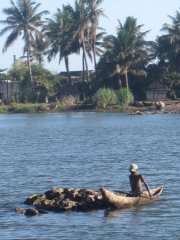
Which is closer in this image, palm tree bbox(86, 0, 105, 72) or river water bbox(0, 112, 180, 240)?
river water bbox(0, 112, 180, 240)

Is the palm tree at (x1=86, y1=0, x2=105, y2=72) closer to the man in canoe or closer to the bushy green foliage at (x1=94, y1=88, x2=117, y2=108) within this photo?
the bushy green foliage at (x1=94, y1=88, x2=117, y2=108)

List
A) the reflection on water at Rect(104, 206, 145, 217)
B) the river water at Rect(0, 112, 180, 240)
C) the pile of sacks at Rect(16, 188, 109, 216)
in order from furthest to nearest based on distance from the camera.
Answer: the pile of sacks at Rect(16, 188, 109, 216)
the reflection on water at Rect(104, 206, 145, 217)
the river water at Rect(0, 112, 180, 240)

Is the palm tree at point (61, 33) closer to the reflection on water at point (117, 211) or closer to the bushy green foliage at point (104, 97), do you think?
the bushy green foliage at point (104, 97)

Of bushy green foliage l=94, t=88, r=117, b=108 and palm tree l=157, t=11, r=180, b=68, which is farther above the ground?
palm tree l=157, t=11, r=180, b=68

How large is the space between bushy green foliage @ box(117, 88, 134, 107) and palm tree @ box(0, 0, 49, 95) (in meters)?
14.7

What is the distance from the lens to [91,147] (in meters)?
46.2

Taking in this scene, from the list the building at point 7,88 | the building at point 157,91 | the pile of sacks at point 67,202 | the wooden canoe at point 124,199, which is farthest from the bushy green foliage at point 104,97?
the pile of sacks at point 67,202

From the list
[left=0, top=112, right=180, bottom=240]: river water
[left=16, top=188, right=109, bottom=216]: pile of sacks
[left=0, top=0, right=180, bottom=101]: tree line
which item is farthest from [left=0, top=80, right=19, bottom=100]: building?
[left=16, top=188, right=109, bottom=216]: pile of sacks

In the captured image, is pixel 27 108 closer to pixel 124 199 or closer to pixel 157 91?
pixel 157 91

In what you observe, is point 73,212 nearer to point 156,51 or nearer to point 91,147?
point 91,147

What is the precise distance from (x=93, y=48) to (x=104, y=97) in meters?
9.17

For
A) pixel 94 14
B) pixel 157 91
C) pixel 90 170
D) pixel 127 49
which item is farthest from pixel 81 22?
pixel 90 170

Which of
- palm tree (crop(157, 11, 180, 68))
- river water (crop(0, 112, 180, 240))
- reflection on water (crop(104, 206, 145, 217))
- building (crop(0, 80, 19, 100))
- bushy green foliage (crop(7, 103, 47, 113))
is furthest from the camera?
building (crop(0, 80, 19, 100))

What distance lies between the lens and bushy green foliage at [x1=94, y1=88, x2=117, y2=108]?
84.4m
